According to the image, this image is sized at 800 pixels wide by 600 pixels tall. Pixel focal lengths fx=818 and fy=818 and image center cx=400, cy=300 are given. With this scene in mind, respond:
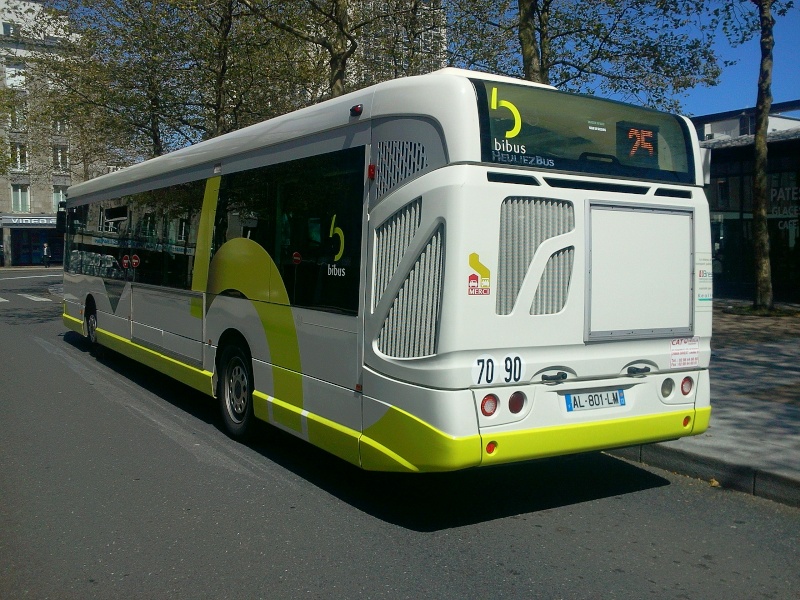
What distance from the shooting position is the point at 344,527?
17.2 ft

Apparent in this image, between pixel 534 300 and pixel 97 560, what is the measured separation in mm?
3002

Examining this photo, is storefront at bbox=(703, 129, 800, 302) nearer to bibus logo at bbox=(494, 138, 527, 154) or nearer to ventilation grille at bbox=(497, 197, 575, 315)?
ventilation grille at bbox=(497, 197, 575, 315)

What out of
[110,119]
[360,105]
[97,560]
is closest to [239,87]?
[110,119]

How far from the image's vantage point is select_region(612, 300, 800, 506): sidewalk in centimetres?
589

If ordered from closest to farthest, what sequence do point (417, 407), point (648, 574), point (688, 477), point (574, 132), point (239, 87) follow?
point (648, 574), point (417, 407), point (574, 132), point (688, 477), point (239, 87)

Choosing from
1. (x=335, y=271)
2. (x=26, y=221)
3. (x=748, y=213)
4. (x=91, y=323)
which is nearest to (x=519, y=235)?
(x=335, y=271)

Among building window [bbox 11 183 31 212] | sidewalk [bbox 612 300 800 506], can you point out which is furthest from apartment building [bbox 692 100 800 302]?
building window [bbox 11 183 31 212]

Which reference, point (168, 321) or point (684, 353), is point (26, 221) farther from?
point (684, 353)

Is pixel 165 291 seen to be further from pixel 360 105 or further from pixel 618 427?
pixel 618 427

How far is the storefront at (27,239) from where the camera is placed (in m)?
58.2

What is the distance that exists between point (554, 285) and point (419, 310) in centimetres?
91

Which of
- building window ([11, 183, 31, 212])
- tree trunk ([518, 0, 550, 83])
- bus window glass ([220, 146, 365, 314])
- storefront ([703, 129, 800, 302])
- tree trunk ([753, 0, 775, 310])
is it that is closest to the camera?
bus window glass ([220, 146, 365, 314])

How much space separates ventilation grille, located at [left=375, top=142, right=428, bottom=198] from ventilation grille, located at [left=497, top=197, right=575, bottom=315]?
2.02ft

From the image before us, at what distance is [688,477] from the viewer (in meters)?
6.43
